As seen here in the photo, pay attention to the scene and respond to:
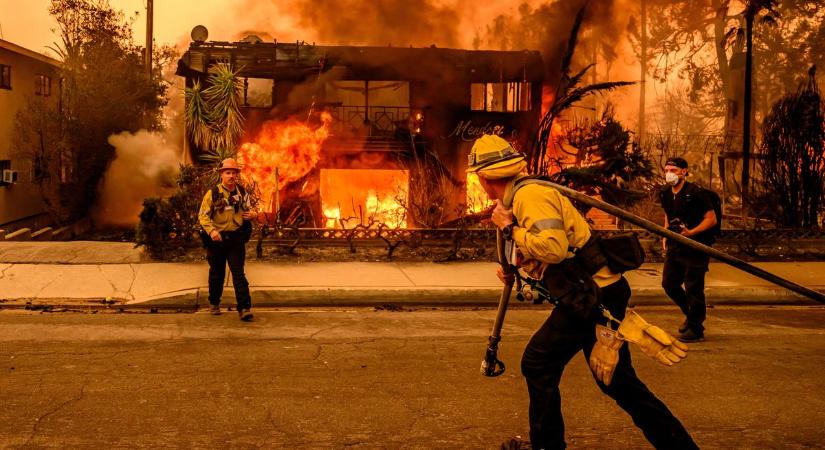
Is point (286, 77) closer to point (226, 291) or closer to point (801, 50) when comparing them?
point (226, 291)

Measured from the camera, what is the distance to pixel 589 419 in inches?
207

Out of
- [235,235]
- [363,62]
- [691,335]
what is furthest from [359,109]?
[691,335]

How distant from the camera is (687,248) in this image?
762 cm

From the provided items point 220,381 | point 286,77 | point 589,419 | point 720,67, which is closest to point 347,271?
point 220,381

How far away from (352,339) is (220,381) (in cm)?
171

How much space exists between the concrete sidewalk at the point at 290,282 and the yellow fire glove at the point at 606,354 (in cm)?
568

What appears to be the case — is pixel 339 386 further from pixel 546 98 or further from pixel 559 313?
pixel 546 98

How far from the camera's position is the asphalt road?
16.2ft

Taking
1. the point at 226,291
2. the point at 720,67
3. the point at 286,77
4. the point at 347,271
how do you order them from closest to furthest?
the point at 226,291 < the point at 347,271 < the point at 286,77 < the point at 720,67

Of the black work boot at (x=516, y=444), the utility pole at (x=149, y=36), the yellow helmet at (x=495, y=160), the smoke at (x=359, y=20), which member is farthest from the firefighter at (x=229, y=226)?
the utility pole at (x=149, y=36)

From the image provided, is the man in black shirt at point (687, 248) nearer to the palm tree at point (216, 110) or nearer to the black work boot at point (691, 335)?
the black work boot at point (691, 335)

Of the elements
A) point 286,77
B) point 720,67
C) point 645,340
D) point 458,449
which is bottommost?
point 458,449

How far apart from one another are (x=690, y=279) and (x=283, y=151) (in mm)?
12047

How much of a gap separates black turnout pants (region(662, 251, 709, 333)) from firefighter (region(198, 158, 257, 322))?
4.01 meters
